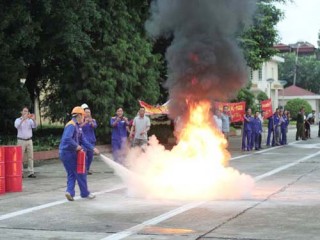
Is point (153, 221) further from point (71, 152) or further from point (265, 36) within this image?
point (265, 36)

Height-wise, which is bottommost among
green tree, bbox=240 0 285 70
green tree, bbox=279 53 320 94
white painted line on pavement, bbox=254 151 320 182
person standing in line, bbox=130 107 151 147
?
white painted line on pavement, bbox=254 151 320 182

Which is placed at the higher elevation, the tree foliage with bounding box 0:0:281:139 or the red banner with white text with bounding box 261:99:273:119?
the tree foliage with bounding box 0:0:281:139

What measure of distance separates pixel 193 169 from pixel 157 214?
8.07 ft

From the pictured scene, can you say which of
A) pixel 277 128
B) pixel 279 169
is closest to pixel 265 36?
pixel 277 128

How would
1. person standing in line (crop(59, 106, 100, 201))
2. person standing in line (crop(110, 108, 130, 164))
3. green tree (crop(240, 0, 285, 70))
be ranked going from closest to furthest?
1. person standing in line (crop(59, 106, 100, 201))
2. person standing in line (crop(110, 108, 130, 164))
3. green tree (crop(240, 0, 285, 70))

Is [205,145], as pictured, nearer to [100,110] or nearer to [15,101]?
[15,101]

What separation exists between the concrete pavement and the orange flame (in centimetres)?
46

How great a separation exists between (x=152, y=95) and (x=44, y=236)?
1797 centimetres

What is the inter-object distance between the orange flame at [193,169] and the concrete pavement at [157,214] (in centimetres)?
46

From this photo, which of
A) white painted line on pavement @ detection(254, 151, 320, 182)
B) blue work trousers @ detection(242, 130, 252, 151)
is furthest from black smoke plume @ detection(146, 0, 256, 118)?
blue work trousers @ detection(242, 130, 252, 151)

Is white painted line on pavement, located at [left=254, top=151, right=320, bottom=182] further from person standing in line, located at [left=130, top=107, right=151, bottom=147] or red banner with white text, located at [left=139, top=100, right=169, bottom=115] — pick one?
red banner with white text, located at [left=139, top=100, right=169, bottom=115]

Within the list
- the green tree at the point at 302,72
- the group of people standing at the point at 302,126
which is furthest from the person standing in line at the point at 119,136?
the green tree at the point at 302,72

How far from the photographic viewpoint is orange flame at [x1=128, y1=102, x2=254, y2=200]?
11.5m

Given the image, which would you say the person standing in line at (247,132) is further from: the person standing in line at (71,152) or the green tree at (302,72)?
the green tree at (302,72)
